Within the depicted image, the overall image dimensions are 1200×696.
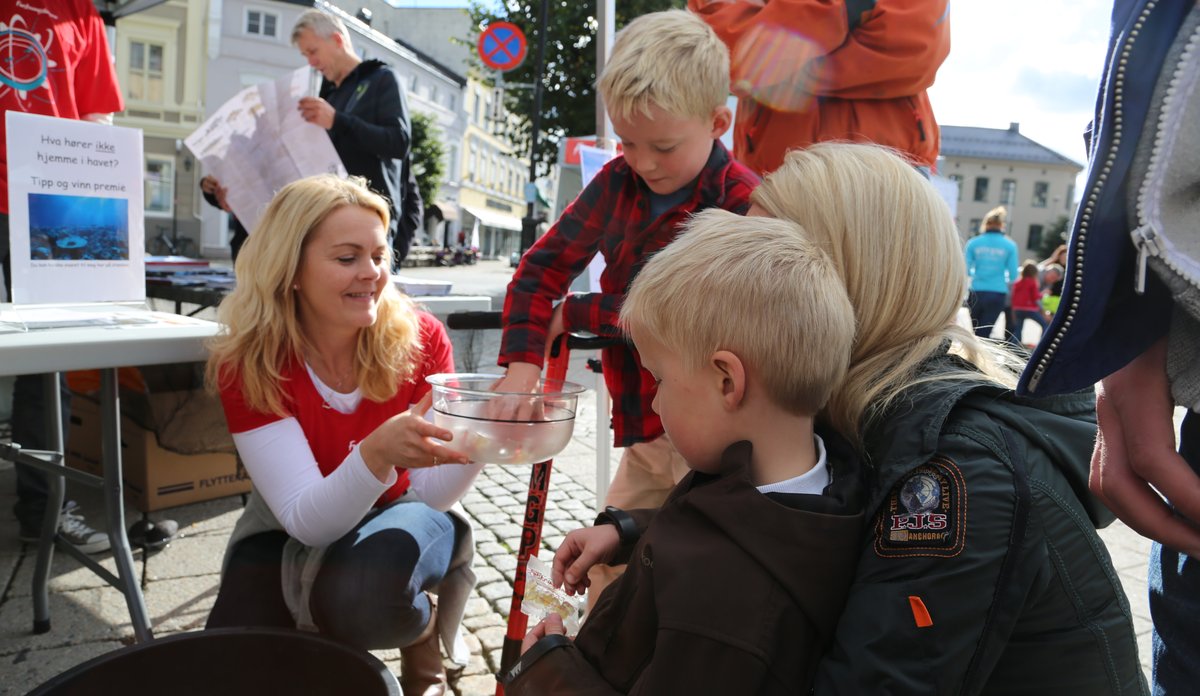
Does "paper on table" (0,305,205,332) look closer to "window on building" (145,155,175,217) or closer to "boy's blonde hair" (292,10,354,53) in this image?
"boy's blonde hair" (292,10,354,53)

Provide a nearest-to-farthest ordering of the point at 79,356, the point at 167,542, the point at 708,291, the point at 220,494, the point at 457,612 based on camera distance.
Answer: the point at 708,291 → the point at 79,356 → the point at 457,612 → the point at 167,542 → the point at 220,494

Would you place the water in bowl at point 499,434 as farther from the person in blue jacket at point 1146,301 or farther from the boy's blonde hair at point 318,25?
the boy's blonde hair at point 318,25

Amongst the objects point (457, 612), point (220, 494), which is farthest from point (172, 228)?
point (457, 612)

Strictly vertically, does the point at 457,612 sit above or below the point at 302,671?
below

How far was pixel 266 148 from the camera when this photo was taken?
341 cm

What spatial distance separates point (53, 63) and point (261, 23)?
3356cm

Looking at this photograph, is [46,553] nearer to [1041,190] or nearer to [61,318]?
[61,318]

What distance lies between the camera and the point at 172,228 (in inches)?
1147

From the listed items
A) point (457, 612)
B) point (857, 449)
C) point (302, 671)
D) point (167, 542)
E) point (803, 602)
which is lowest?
point (167, 542)

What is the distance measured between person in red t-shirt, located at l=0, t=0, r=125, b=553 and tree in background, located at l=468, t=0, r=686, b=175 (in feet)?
44.2

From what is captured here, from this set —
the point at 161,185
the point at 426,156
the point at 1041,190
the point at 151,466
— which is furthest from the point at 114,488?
the point at 1041,190

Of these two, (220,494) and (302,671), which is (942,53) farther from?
(220,494)

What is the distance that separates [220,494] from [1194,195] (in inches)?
145

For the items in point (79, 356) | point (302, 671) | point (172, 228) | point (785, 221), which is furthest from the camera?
point (172, 228)
